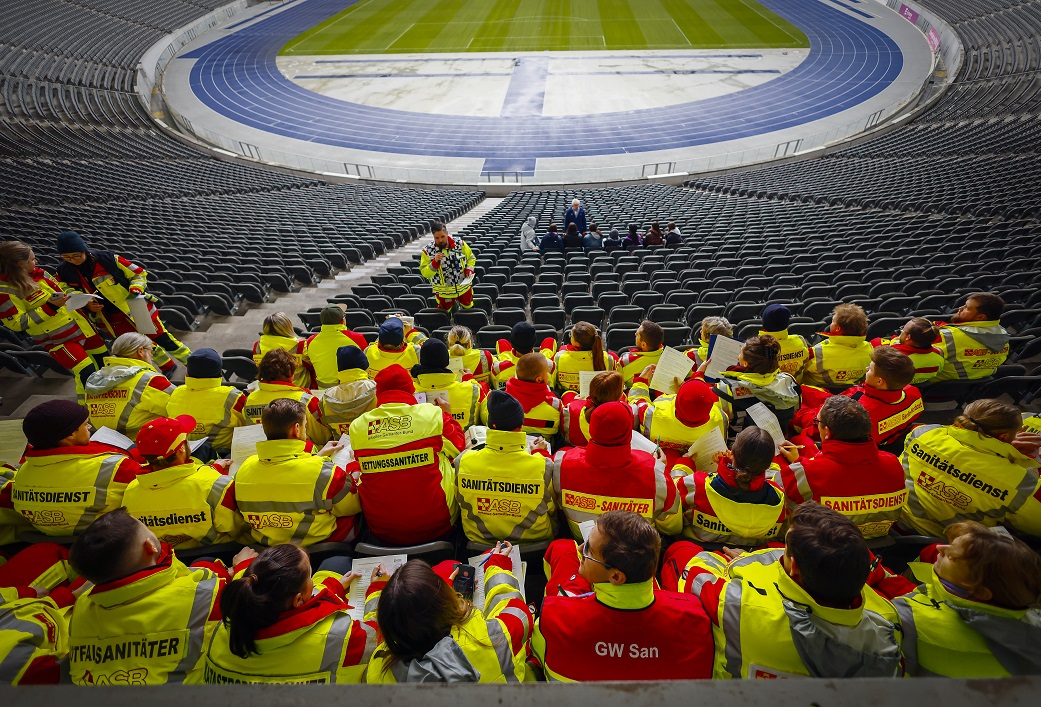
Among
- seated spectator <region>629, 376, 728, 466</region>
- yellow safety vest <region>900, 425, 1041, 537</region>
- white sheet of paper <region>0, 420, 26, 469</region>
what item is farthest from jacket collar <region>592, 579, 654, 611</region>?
white sheet of paper <region>0, 420, 26, 469</region>

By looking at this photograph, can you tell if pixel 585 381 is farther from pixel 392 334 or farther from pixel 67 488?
pixel 67 488

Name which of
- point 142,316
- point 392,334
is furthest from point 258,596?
point 142,316

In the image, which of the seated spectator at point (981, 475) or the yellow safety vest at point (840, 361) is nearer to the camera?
the seated spectator at point (981, 475)

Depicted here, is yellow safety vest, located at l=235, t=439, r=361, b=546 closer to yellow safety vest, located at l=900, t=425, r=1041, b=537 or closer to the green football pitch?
yellow safety vest, located at l=900, t=425, r=1041, b=537

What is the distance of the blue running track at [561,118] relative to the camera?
79.4 feet

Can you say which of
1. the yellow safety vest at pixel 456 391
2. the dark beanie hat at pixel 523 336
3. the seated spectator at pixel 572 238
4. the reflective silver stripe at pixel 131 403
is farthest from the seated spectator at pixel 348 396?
the seated spectator at pixel 572 238

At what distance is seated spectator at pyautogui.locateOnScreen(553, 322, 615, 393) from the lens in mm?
4691

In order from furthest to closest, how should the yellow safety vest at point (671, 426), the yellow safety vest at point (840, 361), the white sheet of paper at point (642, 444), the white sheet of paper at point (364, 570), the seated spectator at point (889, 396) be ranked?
the yellow safety vest at point (840, 361) → the yellow safety vest at point (671, 426) → the seated spectator at point (889, 396) → the white sheet of paper at point (642, 444) → the white sheet of paper at point (364, 570)

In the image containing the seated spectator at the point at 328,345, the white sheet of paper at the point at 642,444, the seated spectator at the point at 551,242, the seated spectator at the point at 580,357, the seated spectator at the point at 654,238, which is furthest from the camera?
the seated spectator at the point at 551,242

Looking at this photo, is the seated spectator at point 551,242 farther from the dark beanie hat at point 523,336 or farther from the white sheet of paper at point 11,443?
the white sheet of paper at point 11,443

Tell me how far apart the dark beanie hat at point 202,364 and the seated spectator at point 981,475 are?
17.5ft

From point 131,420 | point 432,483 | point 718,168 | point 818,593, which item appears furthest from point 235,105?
point 818,593

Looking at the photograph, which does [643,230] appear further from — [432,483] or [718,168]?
[718,168]

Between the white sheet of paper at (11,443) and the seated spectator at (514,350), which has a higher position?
the seated spectator at (514,350)
